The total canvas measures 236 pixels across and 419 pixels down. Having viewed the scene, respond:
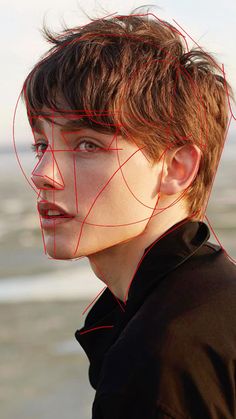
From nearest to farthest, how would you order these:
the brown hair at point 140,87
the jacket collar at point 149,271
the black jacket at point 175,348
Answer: the black jacket at point 175,348 → the jacket collar at point 149,271 → the brown hair at point 140,87

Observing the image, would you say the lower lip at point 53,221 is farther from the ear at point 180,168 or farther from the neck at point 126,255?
the ear at point 180,168

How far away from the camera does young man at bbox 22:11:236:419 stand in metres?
1.84

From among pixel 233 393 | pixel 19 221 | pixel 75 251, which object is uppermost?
pixel 75 251

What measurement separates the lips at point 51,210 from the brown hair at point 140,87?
217 mm

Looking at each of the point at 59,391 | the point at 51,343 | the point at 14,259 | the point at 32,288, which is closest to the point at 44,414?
the point at 59,391

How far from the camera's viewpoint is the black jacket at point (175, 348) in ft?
5.86

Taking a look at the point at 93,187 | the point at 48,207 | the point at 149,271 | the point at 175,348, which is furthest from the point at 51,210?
the point at 175,348

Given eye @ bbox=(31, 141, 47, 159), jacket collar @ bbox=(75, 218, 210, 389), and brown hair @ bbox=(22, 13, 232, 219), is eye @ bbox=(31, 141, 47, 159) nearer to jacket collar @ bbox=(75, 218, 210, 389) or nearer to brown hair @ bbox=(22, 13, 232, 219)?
brown hair @ bbox=(22, 13, 232, 219)

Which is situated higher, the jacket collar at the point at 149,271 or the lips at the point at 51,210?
the lips at the point at 51,210

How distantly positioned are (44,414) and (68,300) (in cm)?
183

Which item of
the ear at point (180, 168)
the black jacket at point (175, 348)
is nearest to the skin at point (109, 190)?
the ear at point (180, 168)

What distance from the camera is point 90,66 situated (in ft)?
7.16

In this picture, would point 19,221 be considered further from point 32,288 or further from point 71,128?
point 71,128

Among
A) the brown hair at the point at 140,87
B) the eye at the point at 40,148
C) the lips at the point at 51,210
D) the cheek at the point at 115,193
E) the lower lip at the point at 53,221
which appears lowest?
the lower lip at the point at 53,221
